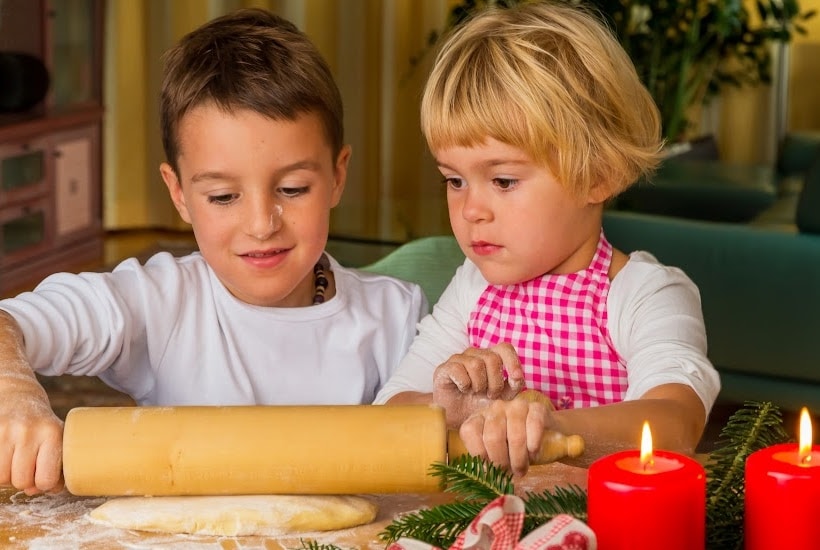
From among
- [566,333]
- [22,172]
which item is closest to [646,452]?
[566,333]

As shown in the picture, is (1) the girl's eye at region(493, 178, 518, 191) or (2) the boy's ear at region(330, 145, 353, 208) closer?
(1) the girl's eye at region(493, 178, 518, 191)

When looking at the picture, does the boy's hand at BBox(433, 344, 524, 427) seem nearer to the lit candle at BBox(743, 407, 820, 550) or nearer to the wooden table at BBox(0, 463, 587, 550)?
the wooden table at BBox(0, 463, 587, 550)

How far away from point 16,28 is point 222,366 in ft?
12.4

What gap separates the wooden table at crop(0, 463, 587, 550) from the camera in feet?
3.08

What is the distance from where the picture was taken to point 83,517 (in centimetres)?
100

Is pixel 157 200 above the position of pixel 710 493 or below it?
below

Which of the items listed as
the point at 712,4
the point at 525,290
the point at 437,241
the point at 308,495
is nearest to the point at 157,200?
the point at 712,4

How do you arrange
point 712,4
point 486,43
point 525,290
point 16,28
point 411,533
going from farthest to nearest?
point 712,4 < point 16,28 < point 525,290 < point 486,43 < point 411,533

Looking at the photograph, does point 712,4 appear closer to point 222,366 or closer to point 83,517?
point 222,366

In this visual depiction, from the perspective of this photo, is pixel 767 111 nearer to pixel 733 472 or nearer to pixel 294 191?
pixel 294 191

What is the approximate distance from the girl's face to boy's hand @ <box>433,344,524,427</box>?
0.69ft

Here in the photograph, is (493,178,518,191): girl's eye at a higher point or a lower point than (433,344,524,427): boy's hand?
higher

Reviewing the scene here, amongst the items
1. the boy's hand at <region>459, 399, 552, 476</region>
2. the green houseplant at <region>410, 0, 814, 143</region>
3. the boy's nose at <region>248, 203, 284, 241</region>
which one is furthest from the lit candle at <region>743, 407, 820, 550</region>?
the green houseplant at <region>410, 0, 814, 143</region>

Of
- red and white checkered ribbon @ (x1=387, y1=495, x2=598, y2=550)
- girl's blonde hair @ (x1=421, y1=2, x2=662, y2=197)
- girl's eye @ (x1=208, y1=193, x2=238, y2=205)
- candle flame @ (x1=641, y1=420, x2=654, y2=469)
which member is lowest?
red and white checkered ribbon @ (x1=387, y1=495, x2=598, y2=550)
